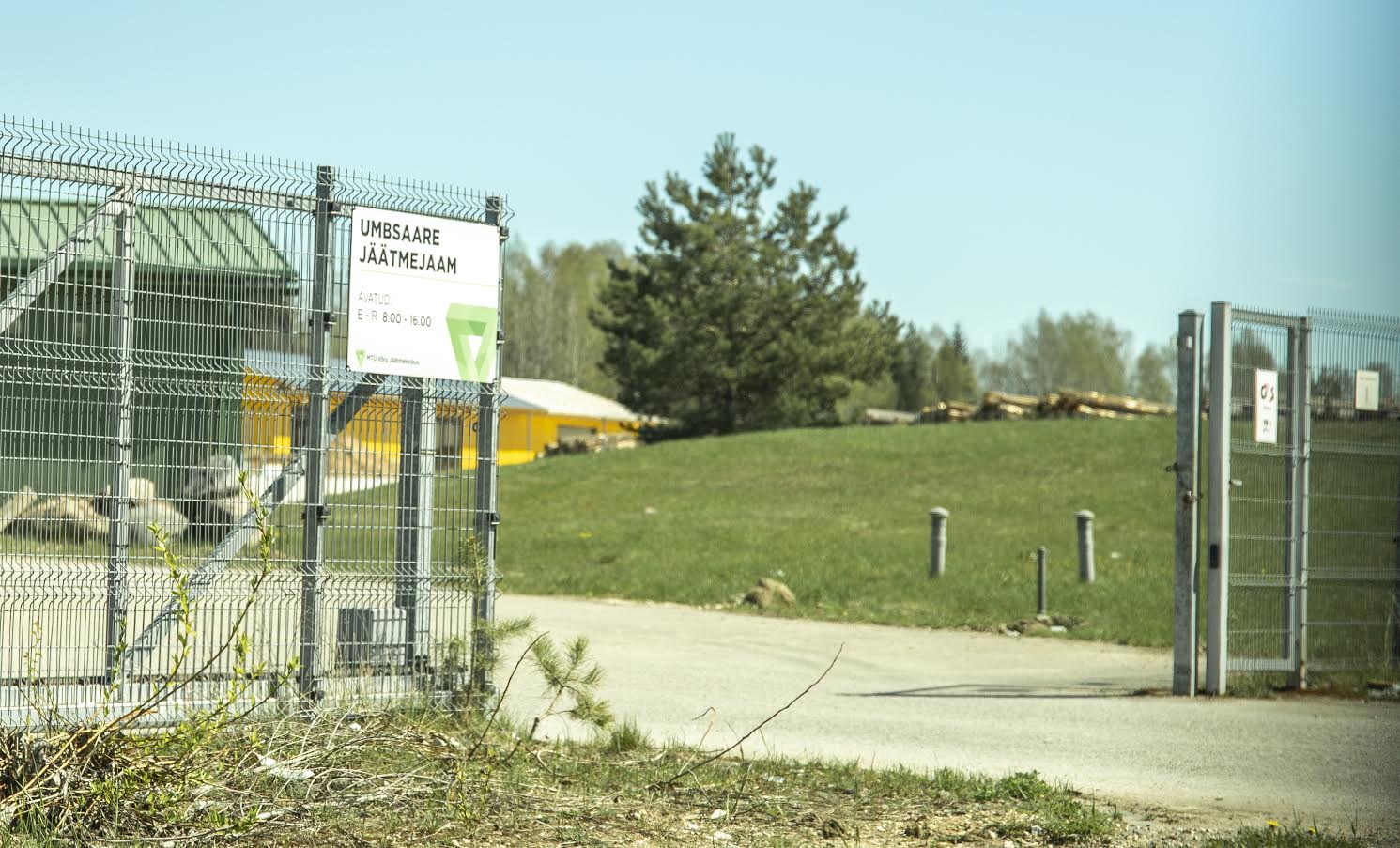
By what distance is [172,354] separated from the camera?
7926 millimetres

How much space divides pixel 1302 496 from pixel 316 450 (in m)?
7.64

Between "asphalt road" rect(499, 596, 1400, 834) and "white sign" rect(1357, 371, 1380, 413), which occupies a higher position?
"white sign" rect(1357, 371, 1380, 413)

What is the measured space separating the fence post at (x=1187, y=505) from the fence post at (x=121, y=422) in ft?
23.6

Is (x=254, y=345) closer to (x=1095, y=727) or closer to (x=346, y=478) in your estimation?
(x=346, y=478)

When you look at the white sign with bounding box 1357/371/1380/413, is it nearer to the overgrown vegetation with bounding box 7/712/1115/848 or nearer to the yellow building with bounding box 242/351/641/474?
the overgrown vegetation with bounding box 7/712/1115/848

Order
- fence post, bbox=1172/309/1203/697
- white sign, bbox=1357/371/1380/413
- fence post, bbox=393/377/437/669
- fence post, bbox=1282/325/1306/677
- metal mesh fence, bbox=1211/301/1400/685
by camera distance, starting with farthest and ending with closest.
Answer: white sign, bbox=1357/371/1380/413 < fence post, bbox=1282/325/1306/677 < metal mesh fence, bbox=1211/301/1400/685 < fence post, bbox=1172/309/1203/697 < fence post, bbox=393/377/437/669

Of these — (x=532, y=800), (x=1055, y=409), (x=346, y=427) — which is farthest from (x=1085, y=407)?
(x=532, y=800)

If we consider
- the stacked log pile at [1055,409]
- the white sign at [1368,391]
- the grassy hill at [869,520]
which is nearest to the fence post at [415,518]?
the white sign at [1368,391]

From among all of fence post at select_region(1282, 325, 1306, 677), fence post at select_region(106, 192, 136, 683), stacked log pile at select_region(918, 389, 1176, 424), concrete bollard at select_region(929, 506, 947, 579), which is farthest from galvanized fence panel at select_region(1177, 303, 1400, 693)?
stacked log pile at select_region(918, 389, 1176, 424)

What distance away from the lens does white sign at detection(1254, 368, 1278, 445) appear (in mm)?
11422

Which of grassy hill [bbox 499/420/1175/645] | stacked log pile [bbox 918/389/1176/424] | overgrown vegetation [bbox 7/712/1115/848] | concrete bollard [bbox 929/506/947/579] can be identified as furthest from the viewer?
stacked log pile [bbox 918/389/1176/424]

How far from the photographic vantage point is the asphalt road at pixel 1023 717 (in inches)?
298

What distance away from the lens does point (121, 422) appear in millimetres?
7750

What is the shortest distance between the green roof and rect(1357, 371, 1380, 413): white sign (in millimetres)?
8550
